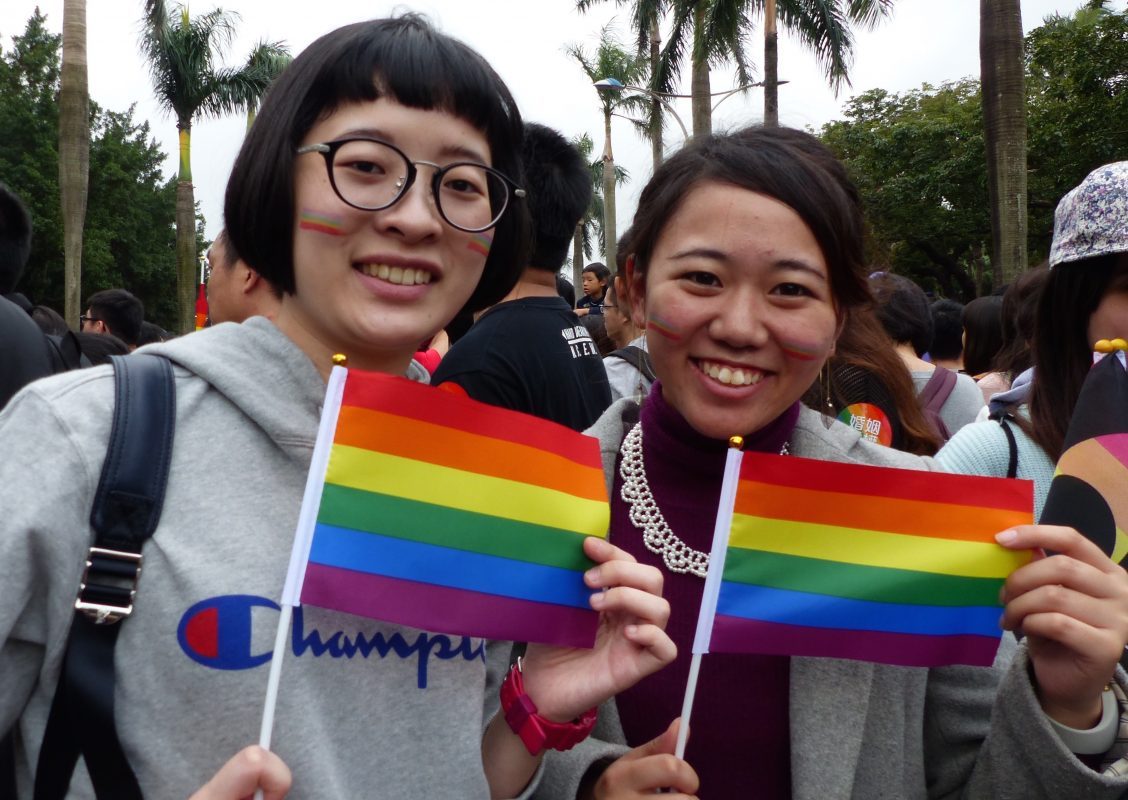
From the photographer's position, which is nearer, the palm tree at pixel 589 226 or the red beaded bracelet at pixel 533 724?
the red beaded bracelet at pixel 533 724

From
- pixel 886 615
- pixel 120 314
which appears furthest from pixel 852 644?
pixel 120 314

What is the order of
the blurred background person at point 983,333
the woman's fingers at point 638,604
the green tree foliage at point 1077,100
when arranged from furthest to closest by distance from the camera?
the green tree foliage at point 1077,100 → the blurred background person at point 983,333 → the woman's fingers at point 638,604

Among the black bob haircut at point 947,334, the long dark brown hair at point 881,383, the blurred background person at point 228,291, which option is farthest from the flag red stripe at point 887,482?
the black bob haircut at point 947,334

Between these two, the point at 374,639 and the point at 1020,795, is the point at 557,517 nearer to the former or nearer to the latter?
the point at 374,639

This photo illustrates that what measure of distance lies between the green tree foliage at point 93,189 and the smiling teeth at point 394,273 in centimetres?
3671

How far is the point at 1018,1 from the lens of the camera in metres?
10.7

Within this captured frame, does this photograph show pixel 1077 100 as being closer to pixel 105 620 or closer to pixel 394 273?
pixel 394 273

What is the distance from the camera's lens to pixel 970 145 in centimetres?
3080

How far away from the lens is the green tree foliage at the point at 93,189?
128 feet

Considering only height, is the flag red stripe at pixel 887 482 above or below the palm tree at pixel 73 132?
below

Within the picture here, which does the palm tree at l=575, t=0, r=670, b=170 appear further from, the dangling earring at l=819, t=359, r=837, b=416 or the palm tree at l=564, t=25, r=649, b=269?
the dangling earring at l=819, t=359, r=837, b=416

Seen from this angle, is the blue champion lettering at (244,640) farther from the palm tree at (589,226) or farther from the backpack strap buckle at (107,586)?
the palm tree at (589,226)

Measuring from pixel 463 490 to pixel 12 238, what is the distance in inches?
112

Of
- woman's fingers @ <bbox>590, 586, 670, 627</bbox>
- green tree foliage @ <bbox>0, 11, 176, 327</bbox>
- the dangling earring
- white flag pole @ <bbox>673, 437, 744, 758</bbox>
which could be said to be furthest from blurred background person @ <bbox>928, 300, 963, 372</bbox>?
green tree foliage @ <bbox>0, 11, 176, 327</bbox>
